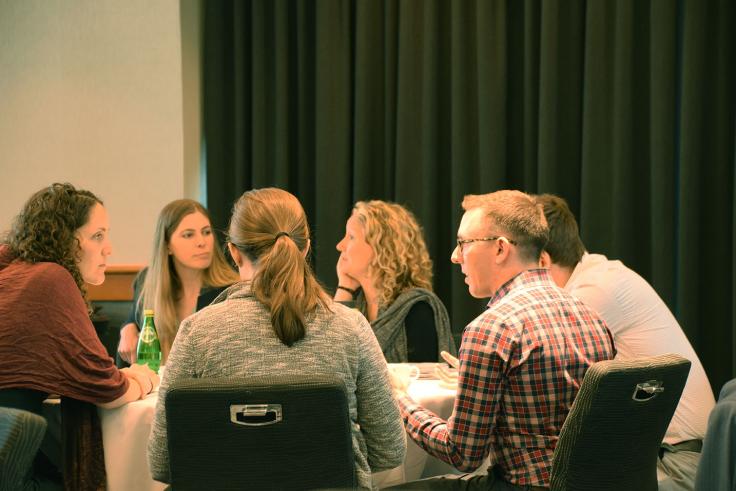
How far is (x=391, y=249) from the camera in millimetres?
3473

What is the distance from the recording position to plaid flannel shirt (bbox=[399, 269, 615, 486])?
1.97m

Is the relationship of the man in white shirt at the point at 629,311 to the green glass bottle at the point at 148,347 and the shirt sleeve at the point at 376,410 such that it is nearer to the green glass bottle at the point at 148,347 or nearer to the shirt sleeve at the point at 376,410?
the shirt sleeve at the point at 376,410

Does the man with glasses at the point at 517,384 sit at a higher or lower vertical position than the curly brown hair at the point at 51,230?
lower

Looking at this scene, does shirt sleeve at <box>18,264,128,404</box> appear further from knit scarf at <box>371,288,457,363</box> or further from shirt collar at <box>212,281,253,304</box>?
knit scarf at <box>371,288,457,363</box>

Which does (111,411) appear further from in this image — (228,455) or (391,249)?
(391,249)

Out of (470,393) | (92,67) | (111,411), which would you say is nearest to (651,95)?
(470,393)

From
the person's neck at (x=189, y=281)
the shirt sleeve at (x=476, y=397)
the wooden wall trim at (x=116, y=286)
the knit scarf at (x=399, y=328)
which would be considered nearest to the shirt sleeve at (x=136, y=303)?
the person's neck at (x=189, y=281)

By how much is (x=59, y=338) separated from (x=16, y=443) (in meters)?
0.96

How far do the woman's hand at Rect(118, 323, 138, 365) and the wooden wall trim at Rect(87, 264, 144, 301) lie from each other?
130 centimetres

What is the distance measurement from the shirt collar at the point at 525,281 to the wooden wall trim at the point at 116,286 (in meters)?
3.19

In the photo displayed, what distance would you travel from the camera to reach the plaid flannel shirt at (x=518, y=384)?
1969mm

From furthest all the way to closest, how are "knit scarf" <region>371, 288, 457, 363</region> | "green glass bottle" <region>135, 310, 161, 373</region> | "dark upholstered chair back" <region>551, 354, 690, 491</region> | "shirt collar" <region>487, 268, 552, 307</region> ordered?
1. "knit scarf" <region>371, 288, 457, 363</region>
2. "green glass bottle" <region>135, 310, 161, 373</region>
3. "shirt collar" <region>487, 268, 552, 307</region>
4. "dark upholstered chair back" <region>551, 354, 690, 491</region>

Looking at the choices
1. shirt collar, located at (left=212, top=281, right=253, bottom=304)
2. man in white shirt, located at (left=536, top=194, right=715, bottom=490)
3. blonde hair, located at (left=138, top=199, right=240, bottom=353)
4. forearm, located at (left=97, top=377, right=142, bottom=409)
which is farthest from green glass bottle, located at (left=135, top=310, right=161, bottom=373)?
man in white shirt, located at (left=536, top=194, right=715, bottom=490)

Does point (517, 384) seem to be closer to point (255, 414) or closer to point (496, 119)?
point (255, 414)
